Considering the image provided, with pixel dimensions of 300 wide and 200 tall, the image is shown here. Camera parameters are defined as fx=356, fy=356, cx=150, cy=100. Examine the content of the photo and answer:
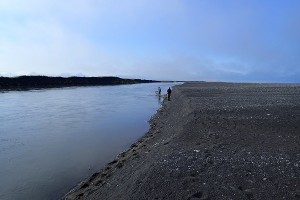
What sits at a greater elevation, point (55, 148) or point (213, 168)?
point (213, 168)

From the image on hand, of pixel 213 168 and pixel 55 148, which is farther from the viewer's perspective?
pixel 55 148

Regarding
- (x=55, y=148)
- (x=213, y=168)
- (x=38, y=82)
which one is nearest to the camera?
(x=213, y=168)

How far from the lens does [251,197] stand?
34.2ft

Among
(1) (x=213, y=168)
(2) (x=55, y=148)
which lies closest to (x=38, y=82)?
(2) (x=55, y=148)

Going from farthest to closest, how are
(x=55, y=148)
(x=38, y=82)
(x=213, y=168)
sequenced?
(x=38, y=82) → (x=55, y=148) → (x=213, y=168)

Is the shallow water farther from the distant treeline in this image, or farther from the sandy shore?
the distant treeline

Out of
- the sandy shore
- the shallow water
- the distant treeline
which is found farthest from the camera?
the distant treeline

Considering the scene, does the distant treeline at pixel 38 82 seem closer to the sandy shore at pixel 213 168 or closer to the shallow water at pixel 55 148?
the shallow water at pixel 55 148

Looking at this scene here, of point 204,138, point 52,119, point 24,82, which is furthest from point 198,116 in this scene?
point 24,82

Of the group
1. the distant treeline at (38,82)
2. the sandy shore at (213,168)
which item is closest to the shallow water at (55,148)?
the sandy shore at (213,168)

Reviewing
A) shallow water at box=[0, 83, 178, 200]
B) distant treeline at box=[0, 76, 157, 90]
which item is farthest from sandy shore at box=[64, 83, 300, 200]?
distant treeline at box=[0, 76, 157, 90]

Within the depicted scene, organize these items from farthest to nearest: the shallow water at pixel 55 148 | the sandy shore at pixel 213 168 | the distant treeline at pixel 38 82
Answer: the distant treeline at pixel 38 82, the shallow water at pixel 55 148, the sandy shore at pixel 213 168

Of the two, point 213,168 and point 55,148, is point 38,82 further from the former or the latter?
point 213,168

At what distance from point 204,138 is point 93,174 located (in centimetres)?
579
